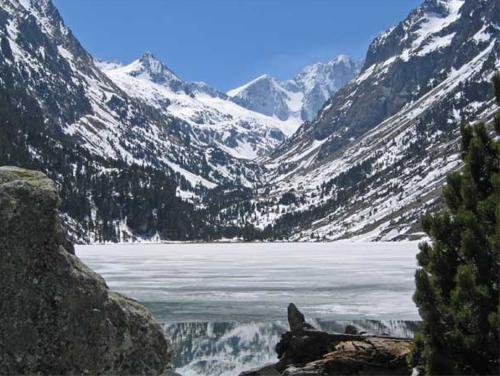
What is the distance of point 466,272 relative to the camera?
13.7 metres

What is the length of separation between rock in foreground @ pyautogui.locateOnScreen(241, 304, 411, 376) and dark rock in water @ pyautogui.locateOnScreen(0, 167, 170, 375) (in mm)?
11969

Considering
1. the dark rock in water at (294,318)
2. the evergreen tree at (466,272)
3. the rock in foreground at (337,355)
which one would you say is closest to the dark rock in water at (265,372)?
the rock in foreground at (337,355)

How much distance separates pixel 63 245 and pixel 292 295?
137ft

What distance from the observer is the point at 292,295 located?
168ft

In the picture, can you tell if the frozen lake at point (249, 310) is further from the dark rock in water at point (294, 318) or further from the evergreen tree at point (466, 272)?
the evergreen tree at point (466, 272)

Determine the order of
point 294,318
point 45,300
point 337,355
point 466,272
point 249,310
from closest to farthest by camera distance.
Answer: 1. point 45,300
2. point 466,272
3. point 337,355
4. point 294,318
5. point 249,310

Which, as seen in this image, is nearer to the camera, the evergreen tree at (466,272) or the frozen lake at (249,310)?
the evergreen tree at (466,272)

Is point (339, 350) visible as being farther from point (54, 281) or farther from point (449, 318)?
point (54, 281)

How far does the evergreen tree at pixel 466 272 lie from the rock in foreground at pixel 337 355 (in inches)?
177

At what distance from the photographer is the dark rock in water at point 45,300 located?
957cm

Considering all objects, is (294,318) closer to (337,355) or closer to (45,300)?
(337,355)

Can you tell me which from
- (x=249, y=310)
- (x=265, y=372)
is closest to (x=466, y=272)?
(x=265, y=372)

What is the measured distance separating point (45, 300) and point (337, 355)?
14.3 meters

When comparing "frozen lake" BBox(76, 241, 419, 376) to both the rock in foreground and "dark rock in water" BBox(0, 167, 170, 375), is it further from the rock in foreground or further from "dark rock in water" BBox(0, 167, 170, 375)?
"dark rock in water" BBox(0, 167, 170, 375)
